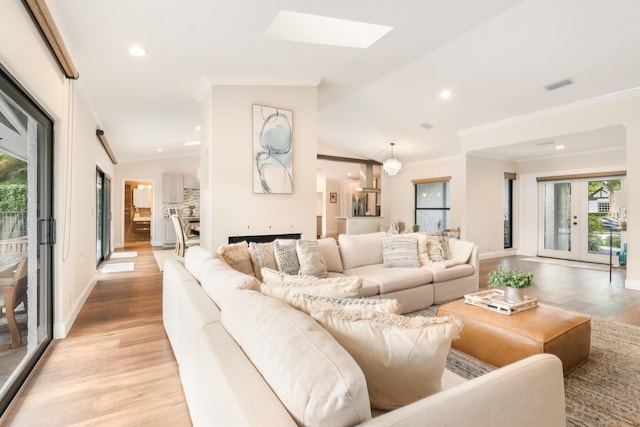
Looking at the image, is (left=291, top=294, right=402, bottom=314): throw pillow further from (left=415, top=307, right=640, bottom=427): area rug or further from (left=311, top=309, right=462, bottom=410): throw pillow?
(left=415, top=307, right=640, bottom=427): area rug

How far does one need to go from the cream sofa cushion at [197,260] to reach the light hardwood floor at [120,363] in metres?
0.70

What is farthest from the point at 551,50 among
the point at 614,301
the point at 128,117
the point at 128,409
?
the point at 128,117

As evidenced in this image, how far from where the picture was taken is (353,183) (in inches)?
469

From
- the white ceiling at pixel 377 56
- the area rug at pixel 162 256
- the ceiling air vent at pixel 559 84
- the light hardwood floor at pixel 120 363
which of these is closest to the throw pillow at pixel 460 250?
the light hardwood floor at pixel 120 363

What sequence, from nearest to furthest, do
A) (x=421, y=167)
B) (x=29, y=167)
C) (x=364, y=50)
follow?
(x=29, y=167) < (x=364, y=50) < (x=421, y=167)

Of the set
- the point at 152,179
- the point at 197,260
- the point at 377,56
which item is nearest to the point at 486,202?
the point at 377,56

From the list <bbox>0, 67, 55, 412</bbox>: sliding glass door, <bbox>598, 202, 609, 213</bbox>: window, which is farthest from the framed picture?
<bbox>598, 202, 609, 213</bbox>: window

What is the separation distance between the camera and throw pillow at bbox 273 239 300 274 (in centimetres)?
305

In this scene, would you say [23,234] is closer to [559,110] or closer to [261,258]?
[261,258]

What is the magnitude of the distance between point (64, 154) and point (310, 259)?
2.44 metres

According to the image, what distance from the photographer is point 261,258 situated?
299cm

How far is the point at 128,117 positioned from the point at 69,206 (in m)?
2.57

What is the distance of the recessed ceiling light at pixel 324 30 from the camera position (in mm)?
3185

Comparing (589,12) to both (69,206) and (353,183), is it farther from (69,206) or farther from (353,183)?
(353,183)
